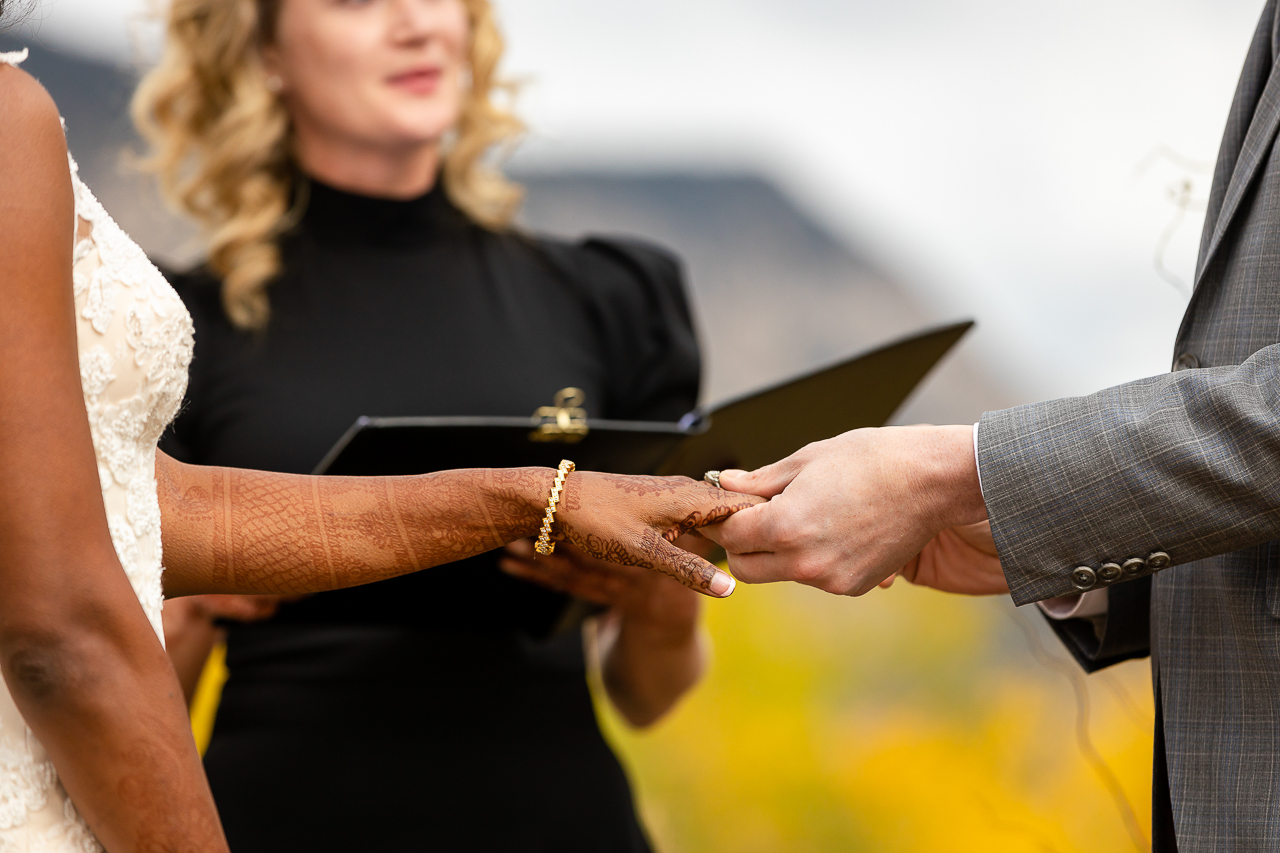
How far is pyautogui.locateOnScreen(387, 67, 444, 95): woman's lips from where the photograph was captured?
2115 millimetres

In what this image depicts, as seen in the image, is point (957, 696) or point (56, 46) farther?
point (56, 46)

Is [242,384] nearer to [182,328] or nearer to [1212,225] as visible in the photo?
[182,328]

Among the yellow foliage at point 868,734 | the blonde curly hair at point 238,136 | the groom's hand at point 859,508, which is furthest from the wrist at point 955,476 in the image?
the yellow foliage at point 868,734

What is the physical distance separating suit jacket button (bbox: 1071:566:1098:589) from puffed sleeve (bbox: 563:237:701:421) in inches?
40.8

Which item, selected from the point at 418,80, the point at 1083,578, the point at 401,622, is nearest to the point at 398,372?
the point at 401,622

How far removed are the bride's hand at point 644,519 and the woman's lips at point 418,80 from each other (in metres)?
1.11

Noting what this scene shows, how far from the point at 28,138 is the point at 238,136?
51.1 inches

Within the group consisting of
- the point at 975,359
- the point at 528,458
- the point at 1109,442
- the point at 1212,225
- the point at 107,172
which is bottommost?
the point at 975,359

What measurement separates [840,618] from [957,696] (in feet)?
1.42

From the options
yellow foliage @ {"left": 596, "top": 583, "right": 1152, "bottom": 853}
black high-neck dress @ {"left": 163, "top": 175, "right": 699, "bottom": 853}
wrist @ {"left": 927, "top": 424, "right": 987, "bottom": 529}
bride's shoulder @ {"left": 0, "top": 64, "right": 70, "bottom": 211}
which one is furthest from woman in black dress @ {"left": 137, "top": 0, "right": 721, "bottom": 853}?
yellow foliage @ {"left": 596, "top": 583, "right": 1152, "bottom": 853}

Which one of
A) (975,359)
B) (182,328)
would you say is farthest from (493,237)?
(975,359)

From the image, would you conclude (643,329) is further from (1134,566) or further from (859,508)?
(1134,566)

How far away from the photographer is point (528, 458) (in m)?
1.66

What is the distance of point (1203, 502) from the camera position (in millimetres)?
1092
